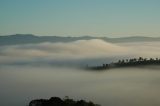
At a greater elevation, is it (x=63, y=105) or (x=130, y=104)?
(x=63, y=105)

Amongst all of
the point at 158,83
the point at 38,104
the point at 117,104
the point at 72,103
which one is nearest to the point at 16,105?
the point at 117,104

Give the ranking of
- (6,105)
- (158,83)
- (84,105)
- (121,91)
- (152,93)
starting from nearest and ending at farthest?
(84,105), (6,105), (152,93), (121,91), (158,83)

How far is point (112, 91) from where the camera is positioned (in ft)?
612

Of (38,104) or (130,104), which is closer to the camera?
(38,104)

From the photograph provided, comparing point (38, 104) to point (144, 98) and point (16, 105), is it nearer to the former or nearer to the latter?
point (16, 105)

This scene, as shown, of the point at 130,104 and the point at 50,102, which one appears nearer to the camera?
the point at 50,102

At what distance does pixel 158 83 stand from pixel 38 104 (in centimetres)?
12710

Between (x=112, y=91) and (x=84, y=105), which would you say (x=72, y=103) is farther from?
(x=112, y=91)

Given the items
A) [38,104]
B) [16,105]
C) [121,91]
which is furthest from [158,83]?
[38,104]

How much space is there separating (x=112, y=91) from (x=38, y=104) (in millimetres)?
107135

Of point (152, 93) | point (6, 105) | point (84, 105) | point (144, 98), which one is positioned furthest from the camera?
point (152, 93)

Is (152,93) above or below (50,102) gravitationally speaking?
below

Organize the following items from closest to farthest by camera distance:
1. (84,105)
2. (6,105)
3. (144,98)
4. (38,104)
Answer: (84,105) → (38,104) → (6,105) → (144,98)

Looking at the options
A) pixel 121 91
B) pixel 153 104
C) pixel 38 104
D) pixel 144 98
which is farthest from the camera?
pixel 121 91
